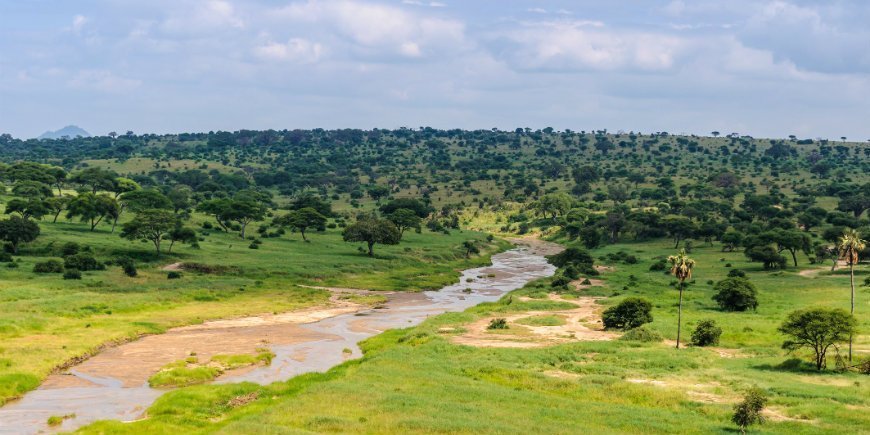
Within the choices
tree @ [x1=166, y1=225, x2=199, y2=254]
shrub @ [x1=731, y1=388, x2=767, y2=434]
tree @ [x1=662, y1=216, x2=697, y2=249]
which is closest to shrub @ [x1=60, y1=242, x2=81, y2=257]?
tree @ [x1=166, y1=225, x2=199, y2=254]

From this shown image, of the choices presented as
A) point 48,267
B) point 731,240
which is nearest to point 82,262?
point 48,267

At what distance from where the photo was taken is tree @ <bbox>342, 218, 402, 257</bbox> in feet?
405

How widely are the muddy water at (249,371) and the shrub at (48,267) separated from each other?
28307mm

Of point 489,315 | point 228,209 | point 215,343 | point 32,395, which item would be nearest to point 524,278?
point 489,315

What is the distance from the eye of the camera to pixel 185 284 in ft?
299

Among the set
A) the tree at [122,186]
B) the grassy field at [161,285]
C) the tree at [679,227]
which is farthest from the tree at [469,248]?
the tree at [122,186]

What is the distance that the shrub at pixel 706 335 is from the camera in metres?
60.5

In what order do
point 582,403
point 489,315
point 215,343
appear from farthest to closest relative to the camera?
point 489,315
point 215,343
point 582,403

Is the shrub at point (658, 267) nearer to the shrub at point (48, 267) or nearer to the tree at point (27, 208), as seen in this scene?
the shrub at point (48, 267)

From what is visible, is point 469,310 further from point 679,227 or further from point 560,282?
point 679,227

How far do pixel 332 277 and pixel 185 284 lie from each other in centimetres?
2229

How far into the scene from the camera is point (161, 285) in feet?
292

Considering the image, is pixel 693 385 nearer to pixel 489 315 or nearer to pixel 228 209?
pixel 489 315

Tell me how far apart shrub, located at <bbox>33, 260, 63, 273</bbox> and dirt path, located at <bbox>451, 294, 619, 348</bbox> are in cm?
5186
